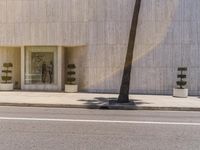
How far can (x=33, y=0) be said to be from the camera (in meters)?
23.3

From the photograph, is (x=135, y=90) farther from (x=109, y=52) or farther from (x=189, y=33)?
(x=189, y=33)

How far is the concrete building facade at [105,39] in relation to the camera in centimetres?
2233

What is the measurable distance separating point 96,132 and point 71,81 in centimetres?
A: 1276

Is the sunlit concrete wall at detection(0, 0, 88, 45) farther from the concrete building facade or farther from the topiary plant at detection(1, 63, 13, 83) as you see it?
the topiary plant at detection(1, 63, 13, 83)

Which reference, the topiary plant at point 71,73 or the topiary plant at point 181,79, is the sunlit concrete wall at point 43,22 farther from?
the topiary plant at point 181,79

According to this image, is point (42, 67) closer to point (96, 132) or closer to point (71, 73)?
point (71, 73)

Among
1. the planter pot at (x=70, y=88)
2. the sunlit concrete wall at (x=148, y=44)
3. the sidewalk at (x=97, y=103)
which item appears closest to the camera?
→ the sidewalk at (x=97, y=103)

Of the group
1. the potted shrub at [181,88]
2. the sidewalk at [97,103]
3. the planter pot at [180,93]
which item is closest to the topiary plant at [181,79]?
the potted shrub at [181,88]

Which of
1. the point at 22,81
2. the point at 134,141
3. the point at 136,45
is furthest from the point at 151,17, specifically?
the point at 134,141

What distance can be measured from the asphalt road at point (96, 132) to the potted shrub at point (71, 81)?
28.5ft

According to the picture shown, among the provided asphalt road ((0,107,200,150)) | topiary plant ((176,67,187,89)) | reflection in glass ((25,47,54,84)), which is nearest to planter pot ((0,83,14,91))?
reflection in glass ((25,47,54,84))

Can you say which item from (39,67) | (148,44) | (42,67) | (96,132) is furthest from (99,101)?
(96,132)

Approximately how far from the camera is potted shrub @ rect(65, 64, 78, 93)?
23.0 metres

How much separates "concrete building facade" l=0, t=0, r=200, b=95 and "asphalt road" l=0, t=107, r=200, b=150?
835 centimetres
